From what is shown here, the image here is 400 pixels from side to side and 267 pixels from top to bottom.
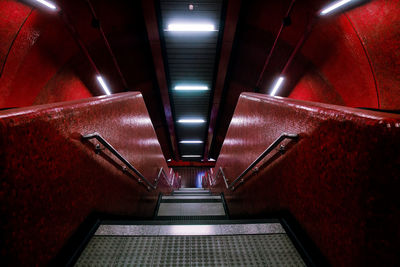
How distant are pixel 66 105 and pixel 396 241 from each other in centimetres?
160

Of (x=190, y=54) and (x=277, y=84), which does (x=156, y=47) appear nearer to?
(x=190, y=54)

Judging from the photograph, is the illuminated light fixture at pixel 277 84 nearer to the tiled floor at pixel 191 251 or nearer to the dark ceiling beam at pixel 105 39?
the dark ceiling beam at pixel 105 39

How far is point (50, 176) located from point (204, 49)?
17.1 ft

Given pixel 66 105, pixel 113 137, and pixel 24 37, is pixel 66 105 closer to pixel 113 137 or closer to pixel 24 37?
pixel 113 137

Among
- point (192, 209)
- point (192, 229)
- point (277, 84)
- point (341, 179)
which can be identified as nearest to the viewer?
point (341, 179)

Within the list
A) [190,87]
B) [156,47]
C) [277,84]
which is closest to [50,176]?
[156,47]

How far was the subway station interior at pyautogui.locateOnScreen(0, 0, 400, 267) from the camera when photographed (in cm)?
75

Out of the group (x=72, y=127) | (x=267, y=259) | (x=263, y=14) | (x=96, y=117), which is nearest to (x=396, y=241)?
(x=267, y=259)

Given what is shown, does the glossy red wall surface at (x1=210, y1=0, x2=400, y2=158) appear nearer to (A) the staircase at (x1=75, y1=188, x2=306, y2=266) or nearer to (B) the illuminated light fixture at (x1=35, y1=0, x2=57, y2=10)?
(A) the staircase at (x1=75, y1=188, x2=306, y2=266)

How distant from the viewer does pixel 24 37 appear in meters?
3.31

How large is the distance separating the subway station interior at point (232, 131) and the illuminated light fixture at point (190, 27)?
0.03 metres

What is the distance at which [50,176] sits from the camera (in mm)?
940

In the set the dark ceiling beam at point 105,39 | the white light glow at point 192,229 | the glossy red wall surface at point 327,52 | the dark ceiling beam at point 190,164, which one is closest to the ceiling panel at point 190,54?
Result: the glossy red wall surface at point 327,52

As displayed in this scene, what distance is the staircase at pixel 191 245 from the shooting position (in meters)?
1.04
